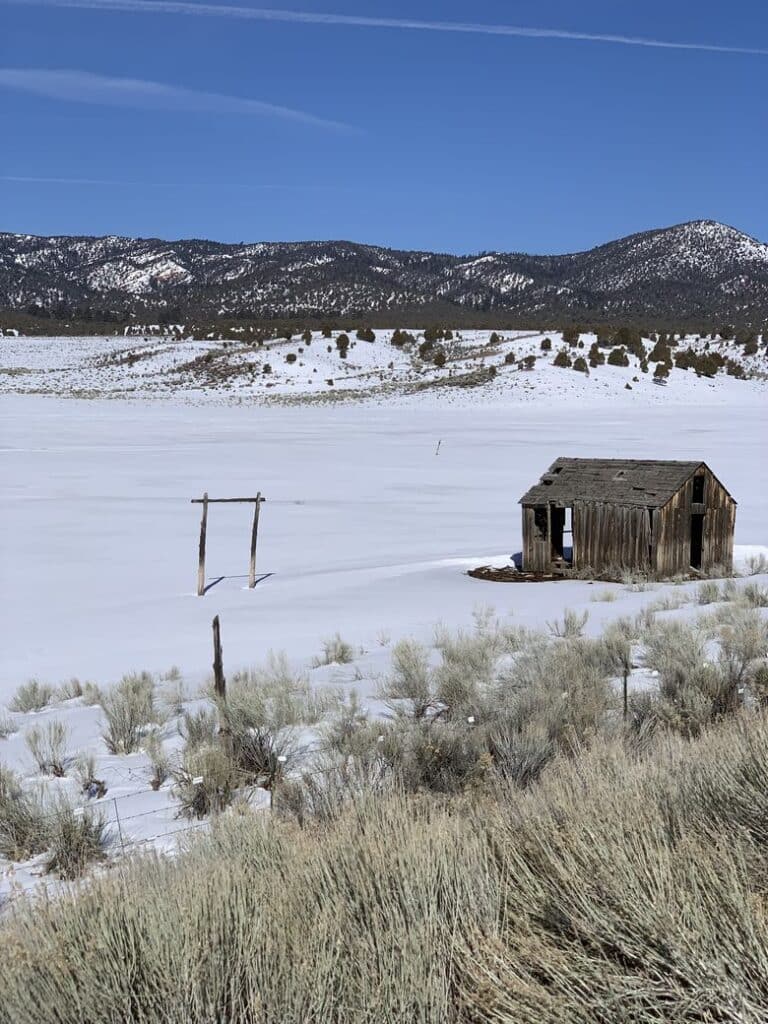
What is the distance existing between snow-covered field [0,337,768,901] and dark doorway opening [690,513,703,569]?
3102 mm

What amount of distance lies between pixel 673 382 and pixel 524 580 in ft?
149

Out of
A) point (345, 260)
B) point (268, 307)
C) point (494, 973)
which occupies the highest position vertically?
point (345, 260)

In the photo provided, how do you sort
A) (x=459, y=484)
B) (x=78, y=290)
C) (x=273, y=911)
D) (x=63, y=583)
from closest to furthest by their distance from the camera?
(x=273, y=911) < (x=63, y=583) < (x=459, y=484) < (x=78, y=290)

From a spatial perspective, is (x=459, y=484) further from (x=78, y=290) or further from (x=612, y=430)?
(x=78, y=290)

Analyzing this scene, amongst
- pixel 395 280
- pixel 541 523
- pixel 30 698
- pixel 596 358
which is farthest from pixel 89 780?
pixel 395 280

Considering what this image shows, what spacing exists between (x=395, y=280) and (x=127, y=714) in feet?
489

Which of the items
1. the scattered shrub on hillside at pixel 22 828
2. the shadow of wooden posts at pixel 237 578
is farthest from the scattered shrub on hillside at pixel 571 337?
the scattered shrub on hillside at pixel 22 828

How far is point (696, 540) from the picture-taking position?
22.4m

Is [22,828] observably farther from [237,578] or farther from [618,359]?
[618,359]

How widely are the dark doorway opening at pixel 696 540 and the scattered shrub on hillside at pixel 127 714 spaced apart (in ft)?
47.3

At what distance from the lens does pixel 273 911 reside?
382 cm

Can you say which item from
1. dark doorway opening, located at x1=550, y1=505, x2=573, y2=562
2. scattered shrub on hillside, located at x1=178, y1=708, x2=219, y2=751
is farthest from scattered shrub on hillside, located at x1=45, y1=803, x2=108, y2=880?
dark doorway opening, located at x1=550, y1=505, x2=573, y2=562

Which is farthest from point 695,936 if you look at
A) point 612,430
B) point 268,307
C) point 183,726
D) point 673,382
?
point 268,307

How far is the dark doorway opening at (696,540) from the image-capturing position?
22.0 m
